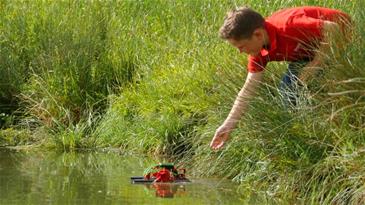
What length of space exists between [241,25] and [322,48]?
25.0 inches

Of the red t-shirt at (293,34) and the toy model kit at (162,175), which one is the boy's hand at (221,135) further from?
the toy model kit at (162,175)

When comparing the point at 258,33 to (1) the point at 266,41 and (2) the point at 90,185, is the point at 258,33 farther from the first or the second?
(2) the point at 90,185

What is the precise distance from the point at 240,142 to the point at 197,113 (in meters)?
1.54

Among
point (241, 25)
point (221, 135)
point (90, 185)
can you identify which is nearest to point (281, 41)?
point (241, 25)

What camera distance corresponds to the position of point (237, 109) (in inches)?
294

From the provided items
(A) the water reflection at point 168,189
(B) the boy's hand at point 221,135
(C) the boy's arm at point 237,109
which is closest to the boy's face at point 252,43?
(C) the boy's arm at point 237,109

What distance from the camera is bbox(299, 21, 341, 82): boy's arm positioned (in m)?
7.36

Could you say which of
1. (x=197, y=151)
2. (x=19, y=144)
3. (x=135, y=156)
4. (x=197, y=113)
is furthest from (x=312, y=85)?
(x=19, y=144)

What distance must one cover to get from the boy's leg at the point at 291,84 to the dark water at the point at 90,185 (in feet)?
2.48

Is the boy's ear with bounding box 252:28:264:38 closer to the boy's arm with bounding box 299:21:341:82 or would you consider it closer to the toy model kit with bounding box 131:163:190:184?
the boy's arm with bounding box 299:21:341:82

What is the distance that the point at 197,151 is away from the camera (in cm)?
856

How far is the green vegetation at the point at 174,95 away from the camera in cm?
721

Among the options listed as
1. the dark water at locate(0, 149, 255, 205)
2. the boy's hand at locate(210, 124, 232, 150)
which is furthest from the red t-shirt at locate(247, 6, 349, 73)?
A: the dark water at locate(0, 149, 255, 205)

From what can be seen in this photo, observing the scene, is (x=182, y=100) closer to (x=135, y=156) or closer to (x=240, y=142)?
(x=135, y=156)
